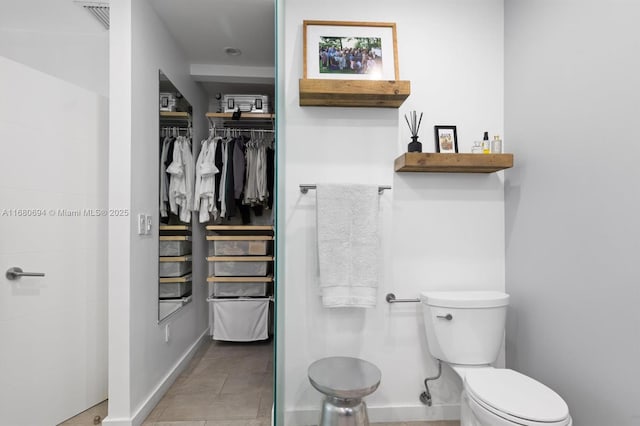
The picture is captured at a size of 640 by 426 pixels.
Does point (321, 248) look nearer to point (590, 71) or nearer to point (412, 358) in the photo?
point (412, 358)

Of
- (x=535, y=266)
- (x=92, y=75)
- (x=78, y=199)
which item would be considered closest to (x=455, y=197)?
(x=535, y=266)

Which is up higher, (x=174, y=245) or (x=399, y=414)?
(x=174, y=245)

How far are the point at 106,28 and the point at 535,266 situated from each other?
122 inches

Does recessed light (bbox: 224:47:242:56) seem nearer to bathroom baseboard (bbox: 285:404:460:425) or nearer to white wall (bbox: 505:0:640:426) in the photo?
white wall (bbox: 505:0:640:426)

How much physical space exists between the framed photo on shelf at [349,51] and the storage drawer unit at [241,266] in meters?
1.60

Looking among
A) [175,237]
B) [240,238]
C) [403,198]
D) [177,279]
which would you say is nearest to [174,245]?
[175,237]

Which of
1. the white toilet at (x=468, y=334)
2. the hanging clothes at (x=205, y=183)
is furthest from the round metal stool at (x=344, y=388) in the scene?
the hanging clothes at (x=205, y=183)

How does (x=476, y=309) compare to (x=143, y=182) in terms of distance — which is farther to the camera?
(x=143, y=182)

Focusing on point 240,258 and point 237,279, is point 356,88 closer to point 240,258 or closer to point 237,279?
point 240,258

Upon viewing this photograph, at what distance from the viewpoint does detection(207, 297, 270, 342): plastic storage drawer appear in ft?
9.00

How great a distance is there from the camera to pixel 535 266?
1.59 m

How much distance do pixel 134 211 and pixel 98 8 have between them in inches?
52.8

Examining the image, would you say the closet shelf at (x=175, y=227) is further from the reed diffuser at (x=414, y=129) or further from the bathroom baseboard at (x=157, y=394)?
the reed diffuser at (x=414, y=129)

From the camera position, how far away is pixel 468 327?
1.56 metres
